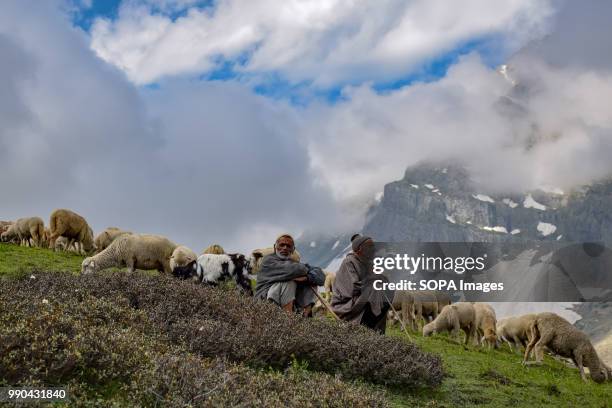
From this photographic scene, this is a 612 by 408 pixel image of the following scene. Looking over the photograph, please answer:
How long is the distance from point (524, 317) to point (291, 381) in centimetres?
2173

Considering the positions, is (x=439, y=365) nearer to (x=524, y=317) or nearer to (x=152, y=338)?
(x=152, y=338)

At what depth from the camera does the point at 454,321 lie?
76.4 ft

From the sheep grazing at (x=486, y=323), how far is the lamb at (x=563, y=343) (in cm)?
581

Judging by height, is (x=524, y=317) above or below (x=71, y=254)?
below

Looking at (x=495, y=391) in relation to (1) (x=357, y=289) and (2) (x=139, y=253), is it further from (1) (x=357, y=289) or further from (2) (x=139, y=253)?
(2) (x=139, y=253)

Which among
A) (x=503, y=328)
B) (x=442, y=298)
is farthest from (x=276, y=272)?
(x=442, y=298)

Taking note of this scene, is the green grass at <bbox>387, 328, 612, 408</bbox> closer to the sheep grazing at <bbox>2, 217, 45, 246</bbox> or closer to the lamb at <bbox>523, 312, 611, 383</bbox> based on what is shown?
the lamb at <bbox>523, 312, 611, 383</bbox>

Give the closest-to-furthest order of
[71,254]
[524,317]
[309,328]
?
[309,328] < [524,317] < [71,254]

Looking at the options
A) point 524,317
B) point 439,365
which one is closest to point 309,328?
point 439,365

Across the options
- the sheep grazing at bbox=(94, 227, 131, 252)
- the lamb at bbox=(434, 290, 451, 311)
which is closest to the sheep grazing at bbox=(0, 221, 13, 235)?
the sheep grazing at bbox=(94, 227, 131, 252)

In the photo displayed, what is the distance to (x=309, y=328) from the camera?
923cm

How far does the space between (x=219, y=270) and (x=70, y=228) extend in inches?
771

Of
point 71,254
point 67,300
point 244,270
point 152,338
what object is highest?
point 71,254

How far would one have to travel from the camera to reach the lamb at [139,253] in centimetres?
2034
